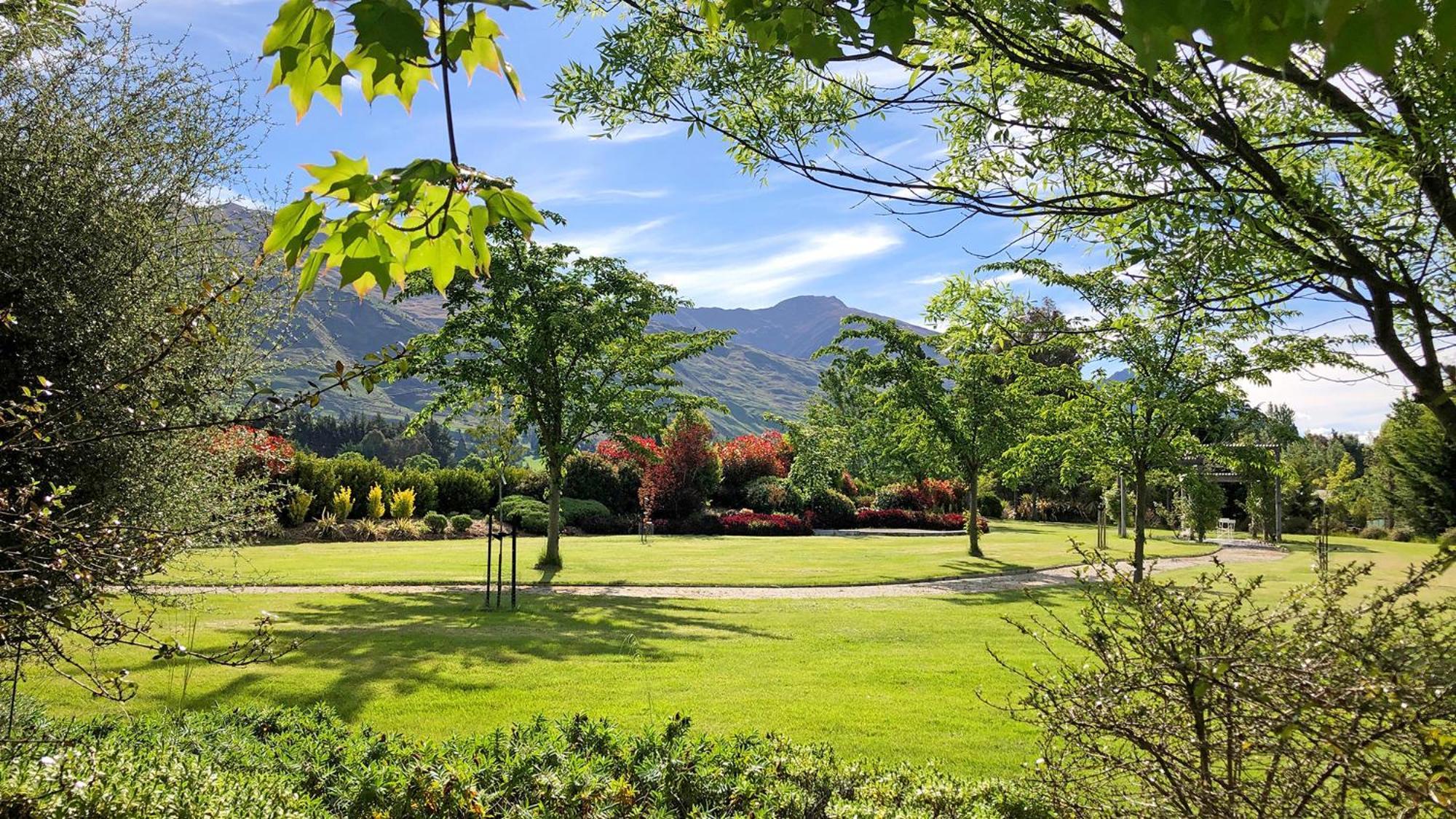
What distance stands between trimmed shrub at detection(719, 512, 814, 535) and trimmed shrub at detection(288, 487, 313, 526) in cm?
1318

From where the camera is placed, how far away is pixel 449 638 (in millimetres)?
9141

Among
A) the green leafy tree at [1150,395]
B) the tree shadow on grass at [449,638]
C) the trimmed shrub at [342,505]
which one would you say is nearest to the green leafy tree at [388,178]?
the tree shadow on grass at [449,638]

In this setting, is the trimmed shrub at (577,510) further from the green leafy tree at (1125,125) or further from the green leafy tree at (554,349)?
the green leafy tree at (1125,125)

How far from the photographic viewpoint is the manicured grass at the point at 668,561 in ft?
48.4

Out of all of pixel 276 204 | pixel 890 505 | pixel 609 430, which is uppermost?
pixel 276 204

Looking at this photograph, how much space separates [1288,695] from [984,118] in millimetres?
2627

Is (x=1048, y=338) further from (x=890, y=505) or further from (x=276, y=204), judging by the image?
(x=890, y=505)

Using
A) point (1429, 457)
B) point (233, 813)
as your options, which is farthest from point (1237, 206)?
point (1429, 457)

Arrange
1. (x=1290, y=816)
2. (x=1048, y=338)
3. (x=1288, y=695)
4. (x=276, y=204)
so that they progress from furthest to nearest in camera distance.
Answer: (x=276, y=204) → (x=1048, y=338) → (x=1290, y=816) → (x=1288, y=695)

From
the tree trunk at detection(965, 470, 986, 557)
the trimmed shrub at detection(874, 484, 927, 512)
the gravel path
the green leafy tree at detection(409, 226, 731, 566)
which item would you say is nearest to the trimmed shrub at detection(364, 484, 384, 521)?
the green leafy tree at detection(409, 226, 731, 566)

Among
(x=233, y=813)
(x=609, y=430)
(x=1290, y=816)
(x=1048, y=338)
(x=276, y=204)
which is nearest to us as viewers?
(x=1290, y=816)

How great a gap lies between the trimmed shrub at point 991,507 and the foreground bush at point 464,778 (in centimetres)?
3753

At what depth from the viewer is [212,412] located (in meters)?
6.96

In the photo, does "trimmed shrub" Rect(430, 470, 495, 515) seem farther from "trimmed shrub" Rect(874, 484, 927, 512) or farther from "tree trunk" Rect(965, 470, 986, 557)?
"tree trunk" Rect(965, 470, 986, 557)
